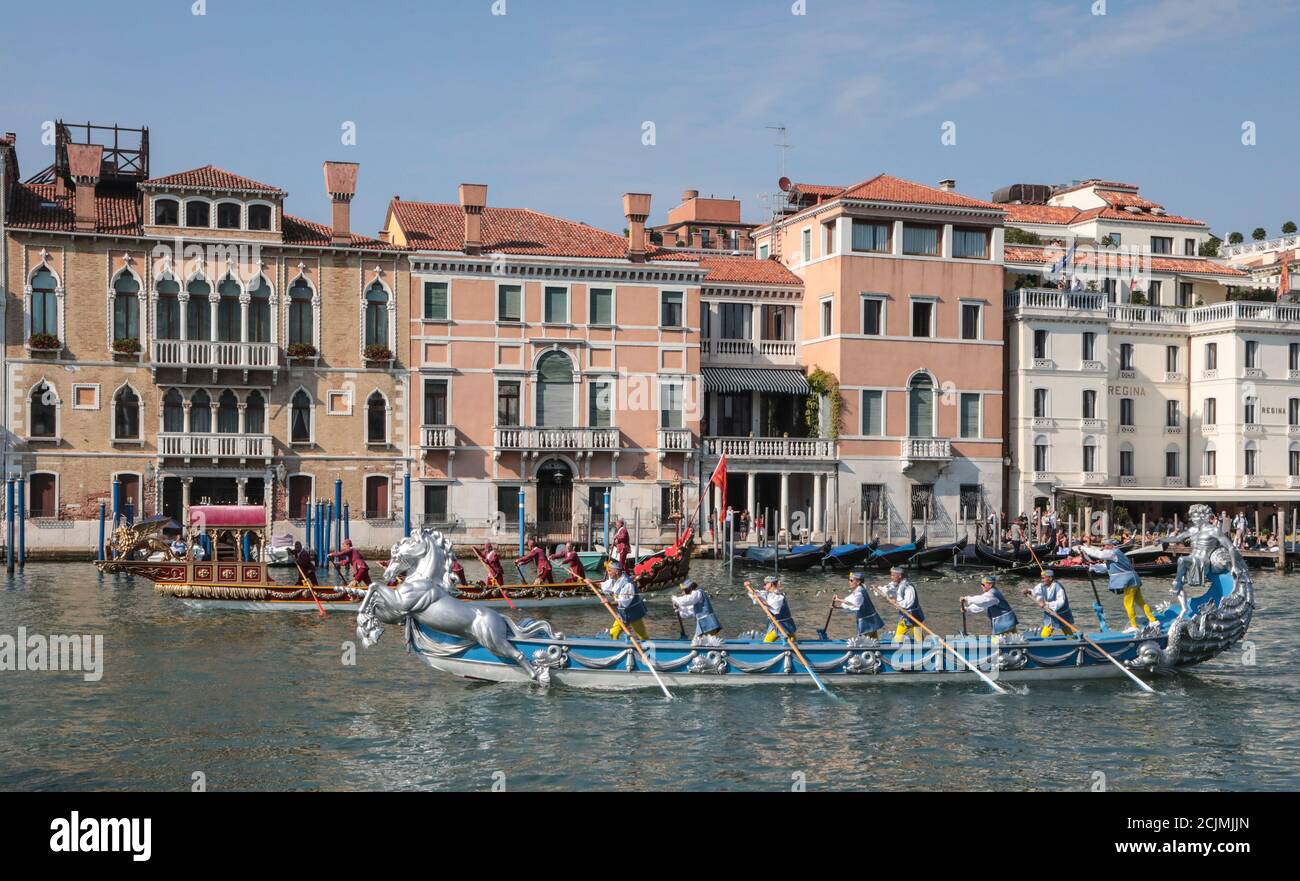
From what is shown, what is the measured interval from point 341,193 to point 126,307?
583 cm

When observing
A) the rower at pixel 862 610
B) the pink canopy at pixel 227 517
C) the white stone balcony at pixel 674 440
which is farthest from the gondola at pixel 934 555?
the rower at pixel 862 610

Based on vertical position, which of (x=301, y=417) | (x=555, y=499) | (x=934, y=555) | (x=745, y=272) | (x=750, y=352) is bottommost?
(x=934, y=555)

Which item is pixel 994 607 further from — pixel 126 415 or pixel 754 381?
pixel 126 415

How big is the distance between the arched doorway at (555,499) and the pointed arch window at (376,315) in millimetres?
5294

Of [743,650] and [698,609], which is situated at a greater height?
[698,609]

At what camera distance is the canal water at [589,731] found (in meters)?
12.8

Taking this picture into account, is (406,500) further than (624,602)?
Yes

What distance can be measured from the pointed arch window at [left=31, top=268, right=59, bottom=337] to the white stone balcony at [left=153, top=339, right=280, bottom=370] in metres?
2.35

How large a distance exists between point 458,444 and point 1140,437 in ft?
69.1

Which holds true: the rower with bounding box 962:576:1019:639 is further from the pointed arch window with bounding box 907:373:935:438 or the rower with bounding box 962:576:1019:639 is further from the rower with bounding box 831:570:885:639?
the pointed arch window with bounding box 907:373:935:438

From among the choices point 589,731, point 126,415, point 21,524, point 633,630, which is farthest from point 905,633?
point 126,415

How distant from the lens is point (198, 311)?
112 ft

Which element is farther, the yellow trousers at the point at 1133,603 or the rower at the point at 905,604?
the yellow trousers at the point at 1133,603

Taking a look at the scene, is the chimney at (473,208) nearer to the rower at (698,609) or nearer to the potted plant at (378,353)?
the potted plant at (378,353)
